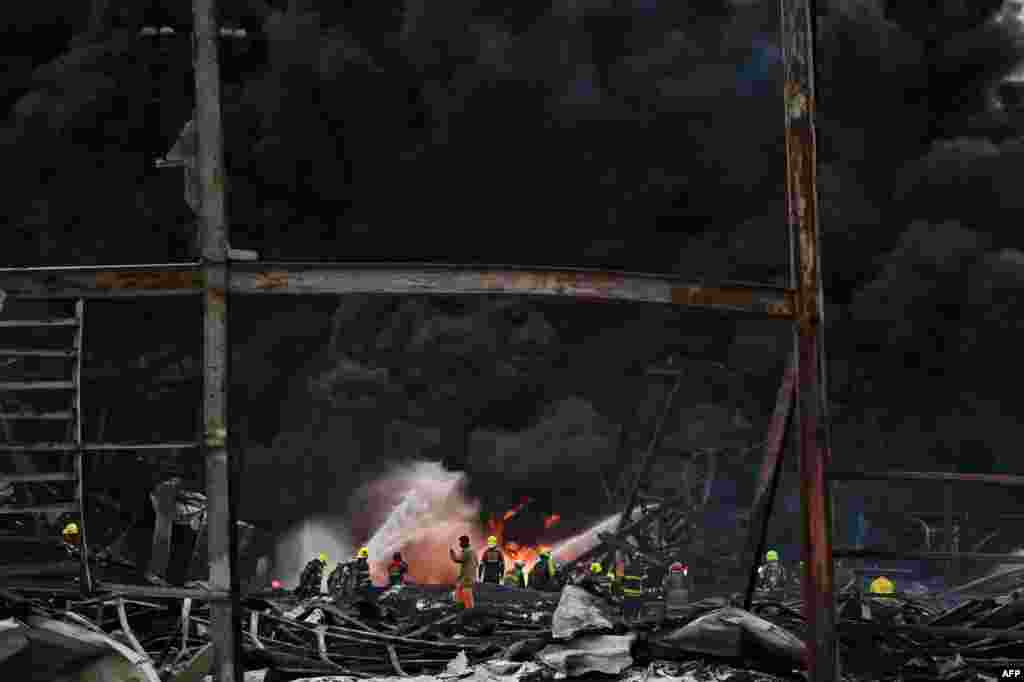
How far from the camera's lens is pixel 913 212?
149 ft

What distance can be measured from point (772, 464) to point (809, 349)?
0.93m

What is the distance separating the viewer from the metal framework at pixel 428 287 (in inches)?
221

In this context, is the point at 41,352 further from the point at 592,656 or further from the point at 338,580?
the point at 338,580

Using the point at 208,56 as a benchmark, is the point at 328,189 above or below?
above

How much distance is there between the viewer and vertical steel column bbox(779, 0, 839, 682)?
6059 mm

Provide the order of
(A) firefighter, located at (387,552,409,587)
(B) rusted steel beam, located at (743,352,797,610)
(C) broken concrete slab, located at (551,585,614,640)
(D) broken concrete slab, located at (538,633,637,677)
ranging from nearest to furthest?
(B) rusted steel beam, located at (743,352,797,610) < (D) broken concrete slab, located at (538,633,637,677) < (C) broken concrete slab, located at (551,585,614,640) < (A) firefighter, located at (387,552,409,587)

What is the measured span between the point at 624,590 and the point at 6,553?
1067cm

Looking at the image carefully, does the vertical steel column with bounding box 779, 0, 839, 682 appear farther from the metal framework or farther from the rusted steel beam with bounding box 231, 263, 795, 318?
the rusted steel beam with bounding box 231, 263, 795, 318

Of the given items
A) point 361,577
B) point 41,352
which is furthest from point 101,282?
point 361,577

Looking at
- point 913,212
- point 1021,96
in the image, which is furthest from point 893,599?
point 1021,96

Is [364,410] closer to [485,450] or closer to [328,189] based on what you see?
[485,450]

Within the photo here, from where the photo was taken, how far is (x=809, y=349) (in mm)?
6094

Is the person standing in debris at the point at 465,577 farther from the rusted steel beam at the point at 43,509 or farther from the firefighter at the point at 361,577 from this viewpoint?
the rusted steel beam at the point at 43,509

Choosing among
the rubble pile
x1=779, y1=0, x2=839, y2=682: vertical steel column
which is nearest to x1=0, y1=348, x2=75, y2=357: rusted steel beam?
the rubble pile
